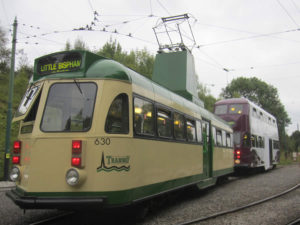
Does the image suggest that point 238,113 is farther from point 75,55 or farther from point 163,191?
point 75,55

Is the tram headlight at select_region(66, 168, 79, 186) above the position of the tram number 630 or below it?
below

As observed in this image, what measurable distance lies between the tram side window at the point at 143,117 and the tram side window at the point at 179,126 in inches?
54.8

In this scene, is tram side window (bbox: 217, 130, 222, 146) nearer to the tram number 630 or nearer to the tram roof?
the tram roof

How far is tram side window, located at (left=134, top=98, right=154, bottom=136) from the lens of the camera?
6197 mm

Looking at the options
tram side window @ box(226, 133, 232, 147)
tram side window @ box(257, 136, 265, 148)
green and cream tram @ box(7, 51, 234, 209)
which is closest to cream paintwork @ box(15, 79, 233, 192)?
green and cream tram @ box(7, 51, 234, 209)

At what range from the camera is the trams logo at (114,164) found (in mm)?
5473

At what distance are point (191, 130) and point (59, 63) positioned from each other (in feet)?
14.6

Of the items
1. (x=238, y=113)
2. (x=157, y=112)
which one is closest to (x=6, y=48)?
(x=238, y=113)

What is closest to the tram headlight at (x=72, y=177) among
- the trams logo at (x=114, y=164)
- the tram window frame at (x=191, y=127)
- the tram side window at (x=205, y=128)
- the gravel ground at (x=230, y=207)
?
the trams logo at (x=114, y=164)

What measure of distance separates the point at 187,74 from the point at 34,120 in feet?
22.4

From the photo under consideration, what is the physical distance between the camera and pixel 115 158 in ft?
18.4

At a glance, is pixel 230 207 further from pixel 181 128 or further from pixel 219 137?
pixel 219 137

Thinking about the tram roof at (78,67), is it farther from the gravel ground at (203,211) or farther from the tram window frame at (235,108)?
the tram window frame at (235,108)

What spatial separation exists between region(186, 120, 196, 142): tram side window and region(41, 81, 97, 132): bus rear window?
153 inches
